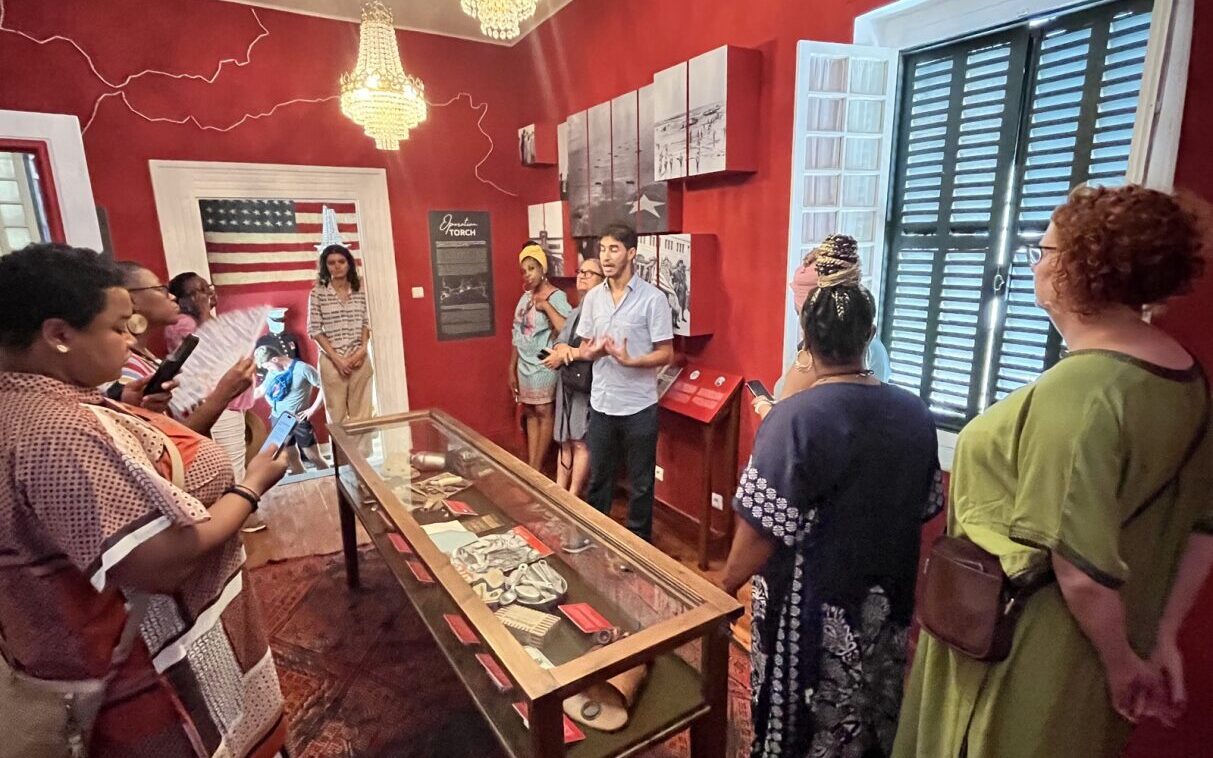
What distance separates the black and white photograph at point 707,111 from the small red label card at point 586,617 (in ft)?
6.31

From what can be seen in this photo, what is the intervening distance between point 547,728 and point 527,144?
393 centimetres

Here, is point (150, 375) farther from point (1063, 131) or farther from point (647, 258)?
point (1063, 131)

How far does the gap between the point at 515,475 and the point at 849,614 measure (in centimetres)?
121

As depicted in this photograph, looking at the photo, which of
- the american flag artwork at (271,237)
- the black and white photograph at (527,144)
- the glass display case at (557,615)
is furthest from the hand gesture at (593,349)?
the american flag artwork at (271,237)

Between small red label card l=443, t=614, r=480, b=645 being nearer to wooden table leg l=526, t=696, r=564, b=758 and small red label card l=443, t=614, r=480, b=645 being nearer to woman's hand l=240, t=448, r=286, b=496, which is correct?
wooden table leg l=526, t=696, r=564, b=758

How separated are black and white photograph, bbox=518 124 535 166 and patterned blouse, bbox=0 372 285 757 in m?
3.40

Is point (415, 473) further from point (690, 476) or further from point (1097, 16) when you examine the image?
point (1097, 16)

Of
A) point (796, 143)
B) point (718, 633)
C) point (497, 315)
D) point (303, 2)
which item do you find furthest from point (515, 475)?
point (303, 2)

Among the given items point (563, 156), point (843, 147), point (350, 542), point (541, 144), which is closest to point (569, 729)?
point (350, 542)

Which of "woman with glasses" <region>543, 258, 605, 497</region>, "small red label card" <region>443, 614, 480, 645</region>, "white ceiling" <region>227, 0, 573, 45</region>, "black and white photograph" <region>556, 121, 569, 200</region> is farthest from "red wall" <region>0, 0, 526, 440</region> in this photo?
"small red label card" <region>443, 614, 480, 645</region>

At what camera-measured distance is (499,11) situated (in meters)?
2.13

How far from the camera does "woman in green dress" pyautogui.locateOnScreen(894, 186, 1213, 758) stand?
904 mm

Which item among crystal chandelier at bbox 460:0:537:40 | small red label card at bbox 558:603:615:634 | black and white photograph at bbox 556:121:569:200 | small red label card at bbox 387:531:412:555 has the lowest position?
small red label card at bbox 387:531:412:555

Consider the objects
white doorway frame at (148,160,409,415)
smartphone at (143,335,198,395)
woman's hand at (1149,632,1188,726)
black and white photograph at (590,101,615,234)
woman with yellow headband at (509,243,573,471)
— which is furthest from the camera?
woman with yellow headband at (509,243,573,471)
